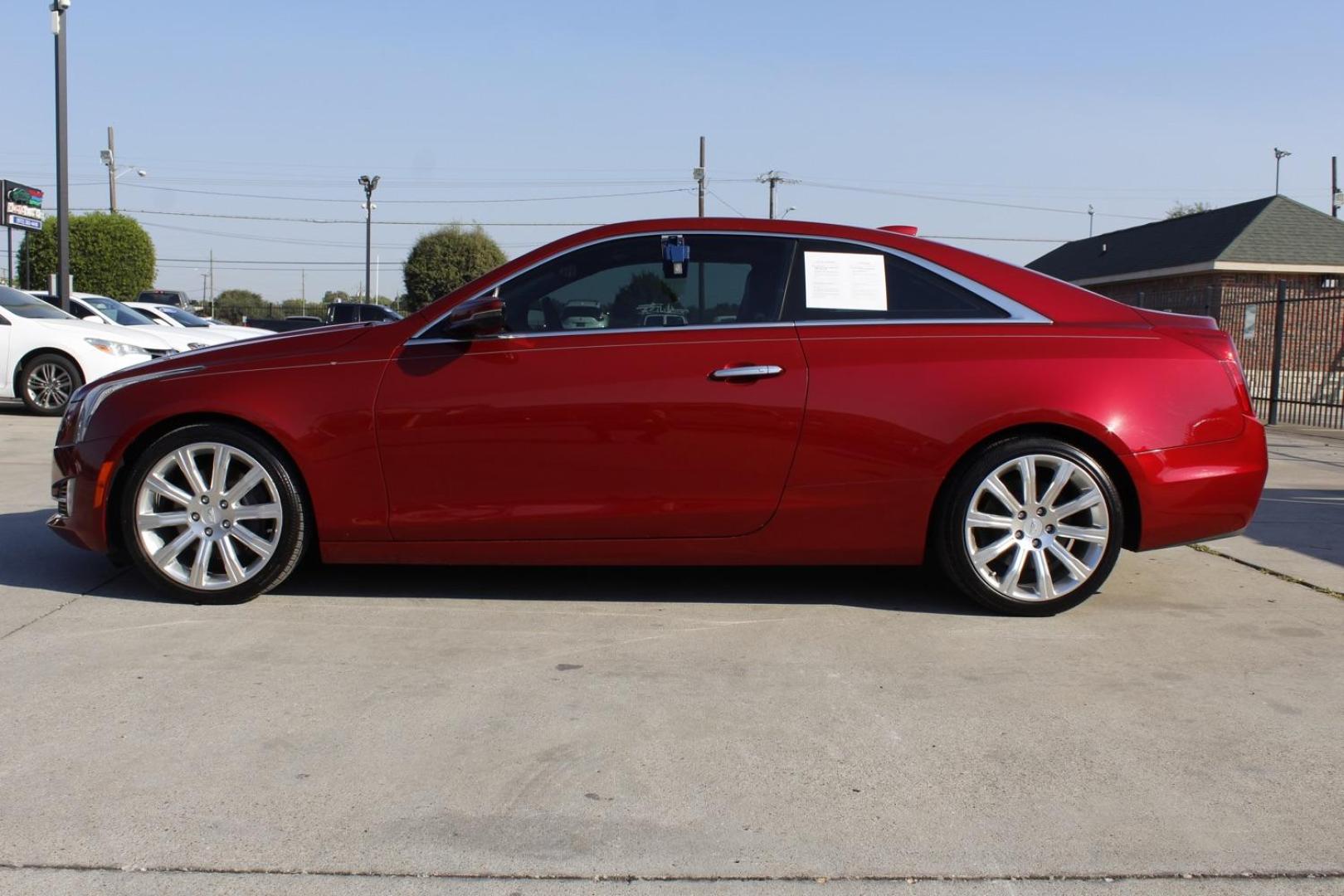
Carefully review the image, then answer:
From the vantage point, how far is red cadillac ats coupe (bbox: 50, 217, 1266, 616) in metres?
4.54

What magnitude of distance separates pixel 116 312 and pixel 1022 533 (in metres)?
16.6

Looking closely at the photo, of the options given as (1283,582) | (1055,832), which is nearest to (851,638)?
(1055,832)

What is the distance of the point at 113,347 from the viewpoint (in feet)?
42.6

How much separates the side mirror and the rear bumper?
259cm

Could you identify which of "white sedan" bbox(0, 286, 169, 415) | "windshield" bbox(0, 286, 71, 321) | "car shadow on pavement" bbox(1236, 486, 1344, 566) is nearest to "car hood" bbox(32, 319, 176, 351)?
"white sedan" bbox(0, 286, 169, 415)

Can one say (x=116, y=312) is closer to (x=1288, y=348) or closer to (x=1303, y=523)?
(x=1303, y=523)

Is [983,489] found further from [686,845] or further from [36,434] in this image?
[36,434]

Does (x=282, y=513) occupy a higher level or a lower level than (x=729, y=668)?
higher

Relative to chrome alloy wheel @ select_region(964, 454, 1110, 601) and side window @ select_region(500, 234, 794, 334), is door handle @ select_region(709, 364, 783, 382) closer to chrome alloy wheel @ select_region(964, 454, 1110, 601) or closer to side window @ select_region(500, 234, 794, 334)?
side window @ select_region(500, 234, 794, 334)

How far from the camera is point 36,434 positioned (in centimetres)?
1098

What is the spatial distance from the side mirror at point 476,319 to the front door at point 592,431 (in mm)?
46

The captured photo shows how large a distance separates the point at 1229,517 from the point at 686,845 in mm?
3100

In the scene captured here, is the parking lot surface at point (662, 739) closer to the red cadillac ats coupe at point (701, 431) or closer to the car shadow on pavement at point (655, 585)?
the car shadow on pavement at point (655, 585)

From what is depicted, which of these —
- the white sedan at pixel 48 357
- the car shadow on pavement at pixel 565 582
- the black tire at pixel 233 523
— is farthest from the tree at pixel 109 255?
the black tire at pixel 233 523
